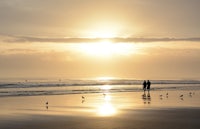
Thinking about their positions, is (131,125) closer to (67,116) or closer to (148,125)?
(148,125)

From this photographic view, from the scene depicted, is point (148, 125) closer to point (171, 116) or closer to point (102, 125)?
point (102, 125)

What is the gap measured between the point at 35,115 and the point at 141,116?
285 inches

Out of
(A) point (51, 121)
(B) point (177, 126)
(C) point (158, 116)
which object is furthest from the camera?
(C) point (158, 116)

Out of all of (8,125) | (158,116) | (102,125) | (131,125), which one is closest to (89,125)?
(102,125)

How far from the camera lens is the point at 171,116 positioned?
27125 mm

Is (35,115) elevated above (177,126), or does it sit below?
above

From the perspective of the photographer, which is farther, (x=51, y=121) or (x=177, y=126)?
(x=51, y=121)

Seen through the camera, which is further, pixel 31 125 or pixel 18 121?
pixel 18 121

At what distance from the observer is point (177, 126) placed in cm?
2161

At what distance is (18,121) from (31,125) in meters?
1.99

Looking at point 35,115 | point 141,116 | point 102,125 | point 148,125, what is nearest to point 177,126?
point 148,125

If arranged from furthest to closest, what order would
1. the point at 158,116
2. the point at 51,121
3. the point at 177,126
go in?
the point at 158,116
the point at 51,121
the point at 177,126

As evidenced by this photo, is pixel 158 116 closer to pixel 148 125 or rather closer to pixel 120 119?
pixel 120 119

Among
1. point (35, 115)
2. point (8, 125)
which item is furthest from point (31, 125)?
point (35, 115)
